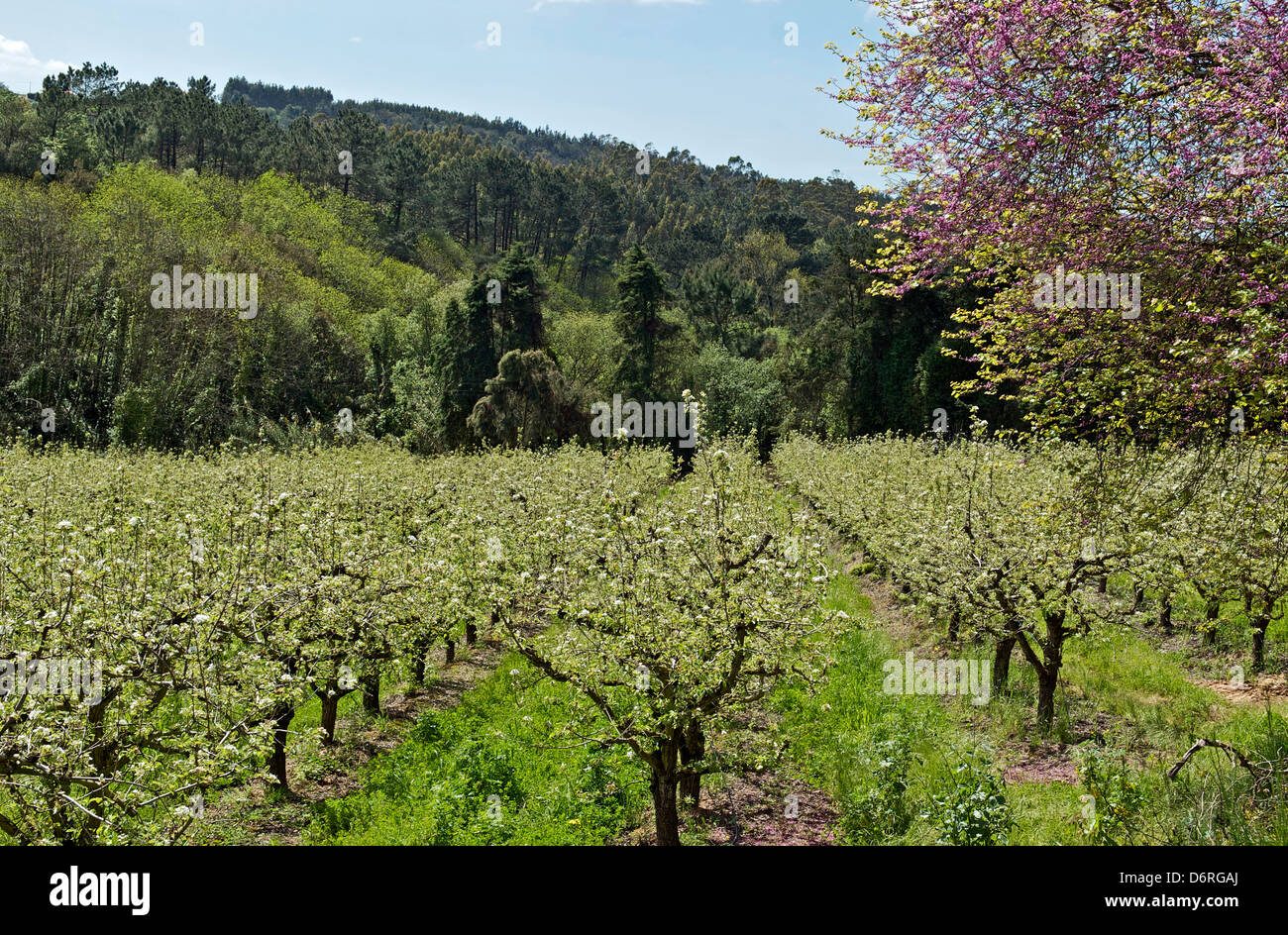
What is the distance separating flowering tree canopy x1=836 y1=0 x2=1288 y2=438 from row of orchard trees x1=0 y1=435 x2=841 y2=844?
3.99 metres

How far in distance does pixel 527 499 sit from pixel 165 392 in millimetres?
33469

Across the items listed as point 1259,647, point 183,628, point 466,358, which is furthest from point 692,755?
point 466,358

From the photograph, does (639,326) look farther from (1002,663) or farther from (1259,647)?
(1259,647)

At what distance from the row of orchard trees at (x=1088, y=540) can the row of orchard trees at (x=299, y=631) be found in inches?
137

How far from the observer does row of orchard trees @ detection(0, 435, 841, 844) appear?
6.12m

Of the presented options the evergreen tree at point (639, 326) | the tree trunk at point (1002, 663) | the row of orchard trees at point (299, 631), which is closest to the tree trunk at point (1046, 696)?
the tree trunk at point (1002, 663)

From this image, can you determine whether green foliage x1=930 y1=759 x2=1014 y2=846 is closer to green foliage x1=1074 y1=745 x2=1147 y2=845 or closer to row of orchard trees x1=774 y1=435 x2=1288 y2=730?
green foliage x1=1074 y1=745 x2=1147 y2=845

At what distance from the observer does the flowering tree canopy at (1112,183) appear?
7.77m

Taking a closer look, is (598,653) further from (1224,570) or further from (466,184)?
(466,184)

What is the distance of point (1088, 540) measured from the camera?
36.7 ft

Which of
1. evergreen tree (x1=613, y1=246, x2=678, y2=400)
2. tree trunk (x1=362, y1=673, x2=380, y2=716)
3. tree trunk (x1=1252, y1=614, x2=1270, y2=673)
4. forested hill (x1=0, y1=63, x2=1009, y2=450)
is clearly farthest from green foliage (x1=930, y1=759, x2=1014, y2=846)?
evergreen tree (x1=613, y1=246, x2=678, y2=400)

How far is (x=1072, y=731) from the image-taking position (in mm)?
12219

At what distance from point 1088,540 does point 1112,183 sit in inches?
195
